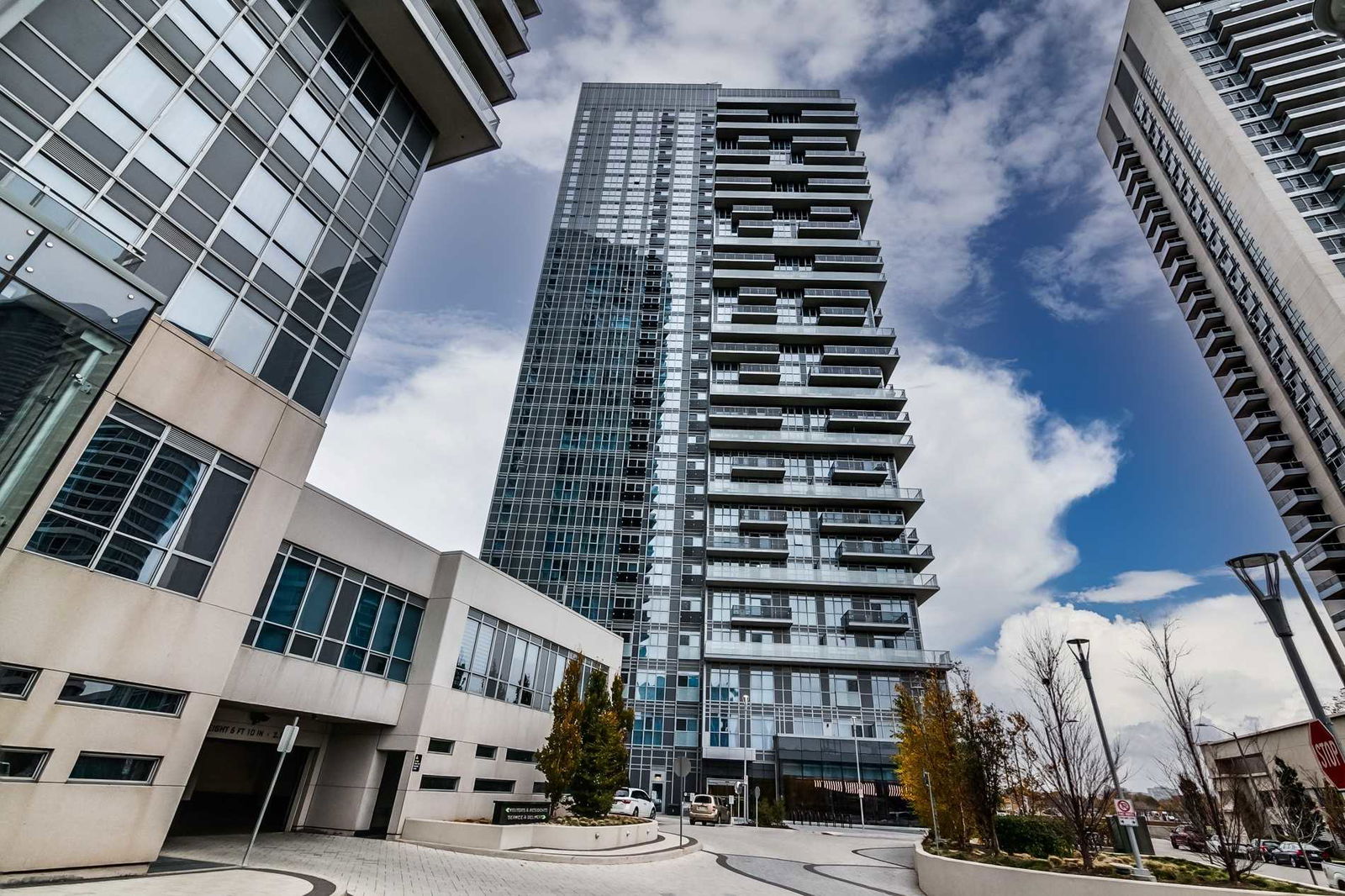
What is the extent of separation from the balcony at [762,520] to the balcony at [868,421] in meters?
11.4

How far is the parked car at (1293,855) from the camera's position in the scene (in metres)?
28.5

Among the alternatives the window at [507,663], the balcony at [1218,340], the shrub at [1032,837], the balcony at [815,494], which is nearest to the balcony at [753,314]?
the balcony at [815,494]

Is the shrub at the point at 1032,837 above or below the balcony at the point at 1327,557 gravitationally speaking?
below

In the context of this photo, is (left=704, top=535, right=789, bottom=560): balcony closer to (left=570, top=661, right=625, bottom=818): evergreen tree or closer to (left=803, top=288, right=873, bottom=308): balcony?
(left=803, top=288, right=873, bottom=308): balcony

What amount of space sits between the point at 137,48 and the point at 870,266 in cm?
6684

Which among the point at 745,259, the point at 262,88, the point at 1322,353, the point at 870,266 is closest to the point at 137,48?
the point at 262,88

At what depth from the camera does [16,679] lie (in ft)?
30.4

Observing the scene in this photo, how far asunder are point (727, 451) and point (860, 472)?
1316cm

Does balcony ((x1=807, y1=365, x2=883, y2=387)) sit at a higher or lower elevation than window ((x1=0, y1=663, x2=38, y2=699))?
higher

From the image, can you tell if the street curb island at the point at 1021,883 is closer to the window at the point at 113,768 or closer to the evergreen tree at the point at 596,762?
the evergreen tree at the point at 596,762

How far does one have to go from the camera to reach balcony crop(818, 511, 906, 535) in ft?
182

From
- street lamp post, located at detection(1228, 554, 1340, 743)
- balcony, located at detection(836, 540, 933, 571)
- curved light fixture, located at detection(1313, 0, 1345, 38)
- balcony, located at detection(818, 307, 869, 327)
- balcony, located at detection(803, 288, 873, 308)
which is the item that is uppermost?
balcony, located at detection(803, 288, 873, 308)

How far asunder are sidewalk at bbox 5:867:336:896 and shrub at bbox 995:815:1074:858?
17827mm

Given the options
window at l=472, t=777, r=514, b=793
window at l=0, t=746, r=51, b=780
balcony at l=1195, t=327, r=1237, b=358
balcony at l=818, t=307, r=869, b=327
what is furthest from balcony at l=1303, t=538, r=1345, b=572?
window at l=0, t=746, r=51, b=780
